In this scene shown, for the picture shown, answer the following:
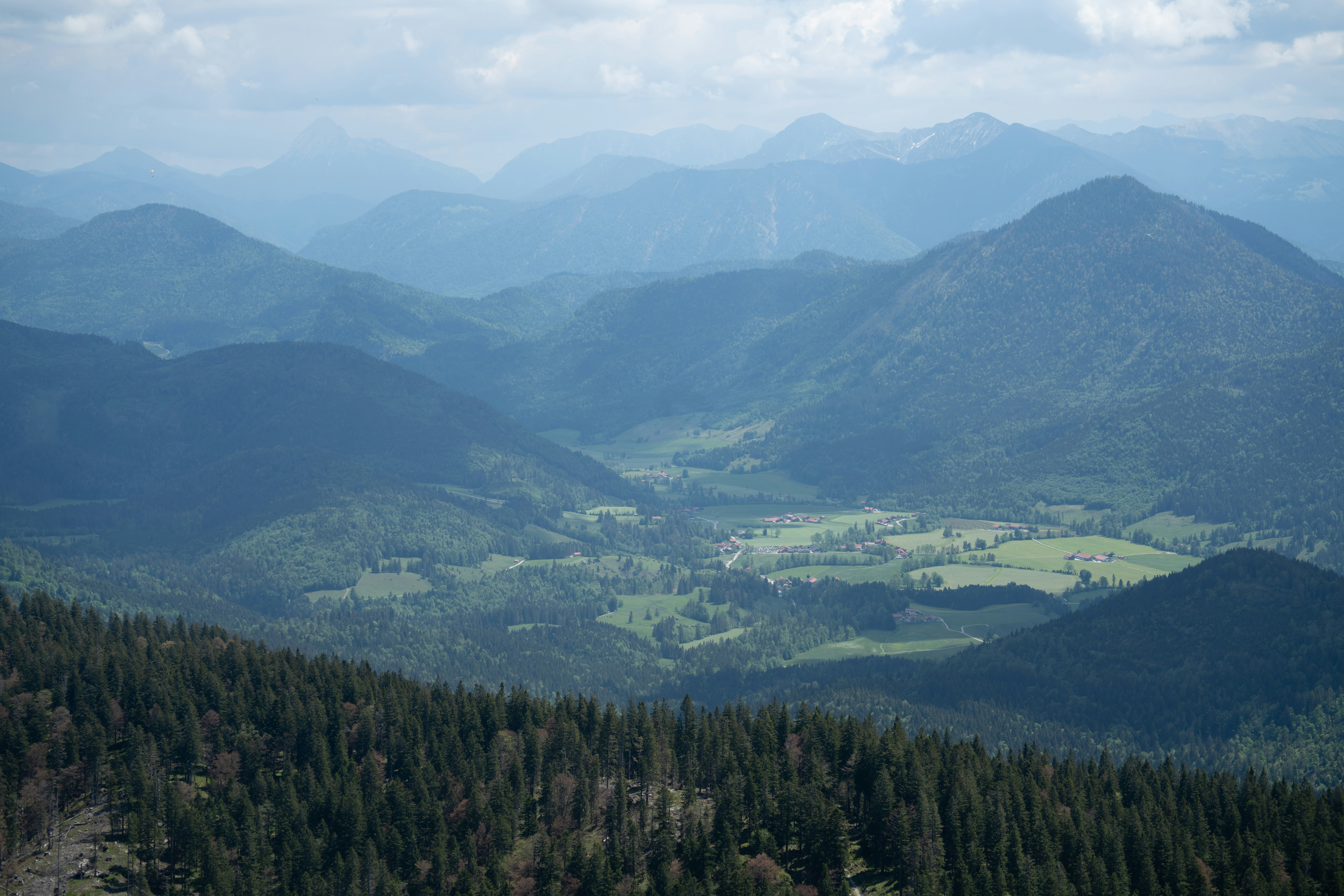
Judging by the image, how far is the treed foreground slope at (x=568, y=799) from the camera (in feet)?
309

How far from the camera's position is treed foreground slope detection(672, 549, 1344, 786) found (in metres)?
152

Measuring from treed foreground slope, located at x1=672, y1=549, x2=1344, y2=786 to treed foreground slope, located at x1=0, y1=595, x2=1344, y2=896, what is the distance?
30946 mm

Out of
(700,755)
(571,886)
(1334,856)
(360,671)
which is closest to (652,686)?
(360,671)

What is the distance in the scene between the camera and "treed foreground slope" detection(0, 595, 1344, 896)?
309ft

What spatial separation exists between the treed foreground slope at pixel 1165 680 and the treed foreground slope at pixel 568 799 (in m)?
30.9

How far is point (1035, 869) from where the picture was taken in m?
91.7

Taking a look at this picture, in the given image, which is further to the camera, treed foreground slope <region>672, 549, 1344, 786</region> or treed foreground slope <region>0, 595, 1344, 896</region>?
treed foreground slope <region>672, 549, 1344, 786</region>

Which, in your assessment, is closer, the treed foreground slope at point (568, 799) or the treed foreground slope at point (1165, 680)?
the treed foreground slope at point (568, 799)

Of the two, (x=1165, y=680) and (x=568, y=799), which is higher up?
(x=1165, y=680)

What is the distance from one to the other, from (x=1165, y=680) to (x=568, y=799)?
92160 millimetres

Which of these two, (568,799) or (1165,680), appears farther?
(1165,680)

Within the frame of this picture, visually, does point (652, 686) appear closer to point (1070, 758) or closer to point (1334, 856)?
point (1070, 758)

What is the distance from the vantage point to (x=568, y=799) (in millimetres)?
105125

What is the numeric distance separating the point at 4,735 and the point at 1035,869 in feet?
263
